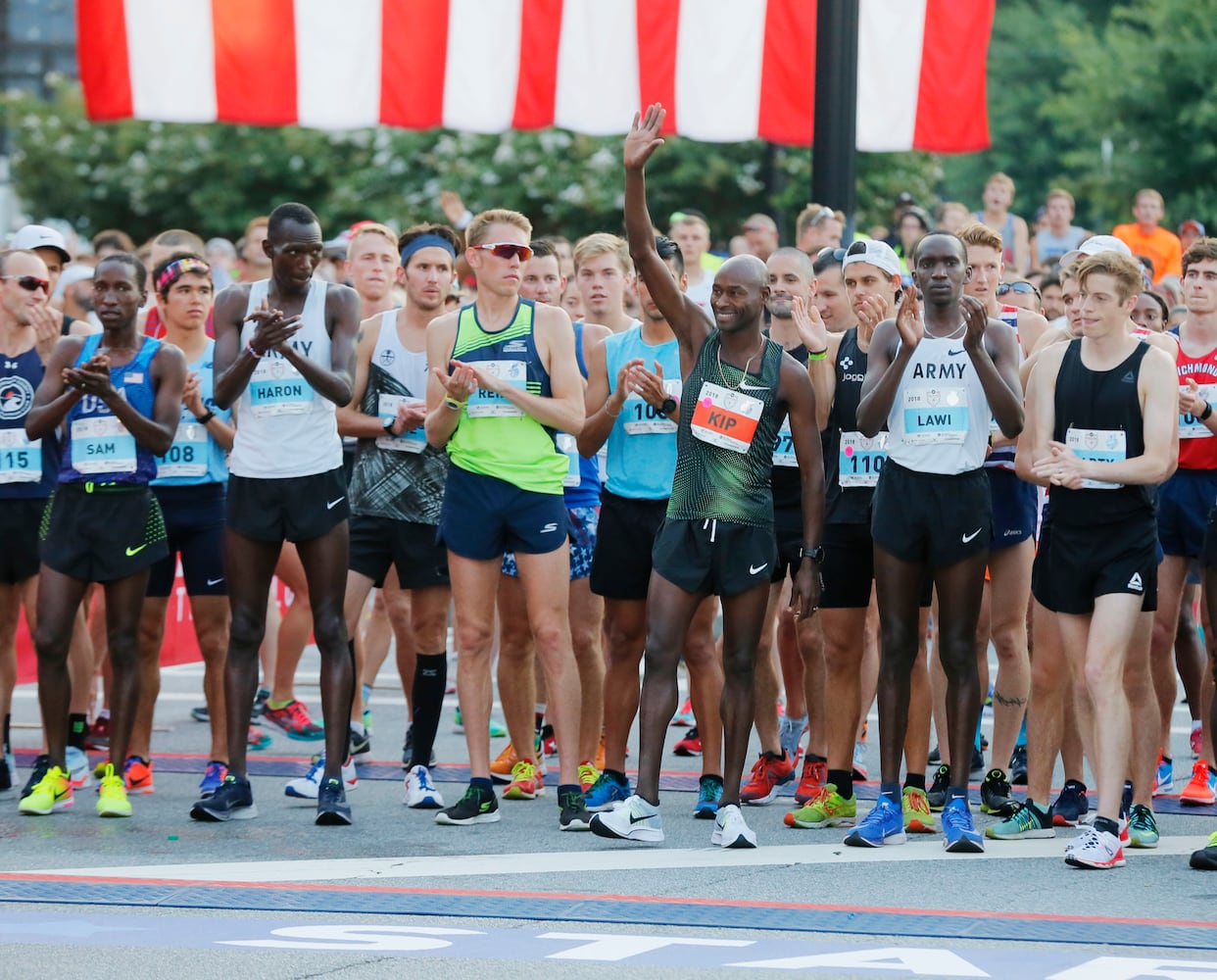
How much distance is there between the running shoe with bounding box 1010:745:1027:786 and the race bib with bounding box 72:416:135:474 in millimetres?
4280

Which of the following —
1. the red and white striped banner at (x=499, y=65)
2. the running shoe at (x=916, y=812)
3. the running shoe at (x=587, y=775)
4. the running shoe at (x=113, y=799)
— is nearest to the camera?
the running shoe at (x=916, y=812)

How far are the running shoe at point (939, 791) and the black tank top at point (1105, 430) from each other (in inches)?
57.6

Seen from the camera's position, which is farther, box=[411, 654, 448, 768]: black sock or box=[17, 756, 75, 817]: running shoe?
box=[411, 654, 448, 768]: black sock

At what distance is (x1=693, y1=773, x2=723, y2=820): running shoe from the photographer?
868 centimetres

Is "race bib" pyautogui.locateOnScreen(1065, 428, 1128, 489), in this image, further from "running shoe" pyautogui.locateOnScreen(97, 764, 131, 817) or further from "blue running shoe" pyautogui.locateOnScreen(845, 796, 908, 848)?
"running shoe" pyautogui.locateOnScreen(97, 764, 131, 817)

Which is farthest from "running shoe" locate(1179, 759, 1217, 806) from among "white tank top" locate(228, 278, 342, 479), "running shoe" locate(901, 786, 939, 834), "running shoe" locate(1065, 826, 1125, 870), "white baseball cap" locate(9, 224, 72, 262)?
"white baseball cap" locate(9, 224, 72, 262)

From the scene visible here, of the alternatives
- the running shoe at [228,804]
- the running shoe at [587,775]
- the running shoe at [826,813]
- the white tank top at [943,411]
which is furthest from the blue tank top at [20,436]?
the white tank top at [943,411]

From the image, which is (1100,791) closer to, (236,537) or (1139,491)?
(1139,491)

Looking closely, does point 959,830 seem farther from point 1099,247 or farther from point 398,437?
point 398,437

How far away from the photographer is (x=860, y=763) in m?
9.95

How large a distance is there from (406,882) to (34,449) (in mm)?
3153

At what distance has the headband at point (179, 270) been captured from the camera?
9516 millimetres

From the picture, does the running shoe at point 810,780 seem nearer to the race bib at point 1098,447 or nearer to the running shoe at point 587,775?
the running shoe at point 587,775

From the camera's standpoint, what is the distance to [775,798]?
9.27m
